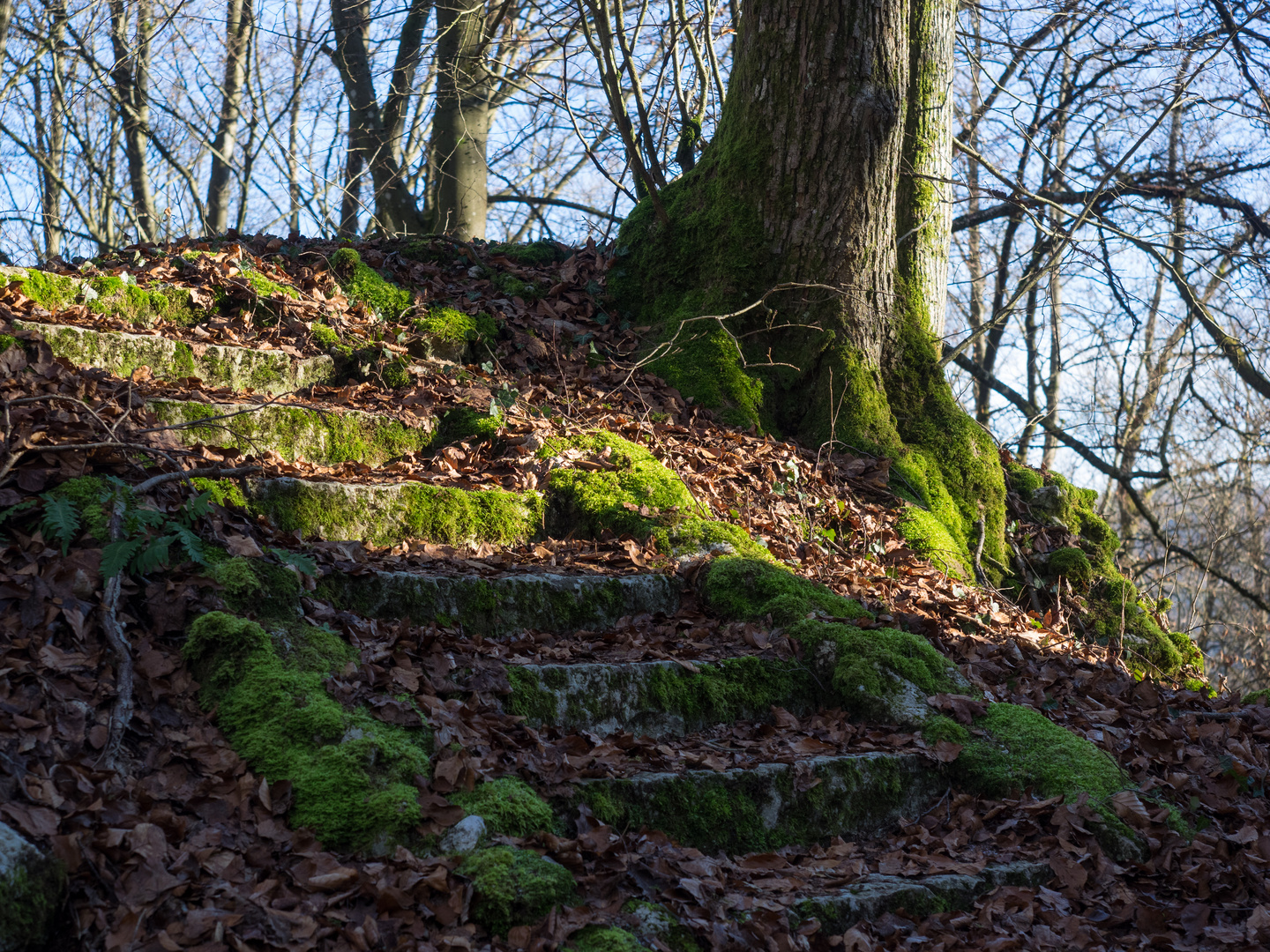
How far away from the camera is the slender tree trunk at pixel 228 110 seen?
13070 millimetres

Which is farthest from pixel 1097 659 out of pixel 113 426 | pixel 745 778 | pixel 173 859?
pixel 113 426

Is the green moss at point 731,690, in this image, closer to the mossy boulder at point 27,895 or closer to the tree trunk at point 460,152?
the mossy boulder at point 27,895

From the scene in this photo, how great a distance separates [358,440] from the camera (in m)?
5.05

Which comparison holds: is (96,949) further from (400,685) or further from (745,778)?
(745,778)

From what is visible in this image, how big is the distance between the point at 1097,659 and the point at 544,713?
3528 millimetres

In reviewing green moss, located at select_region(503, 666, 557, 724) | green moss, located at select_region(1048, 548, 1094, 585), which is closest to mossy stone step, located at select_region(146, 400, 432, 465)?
green moss, located at select_region(503, 666, 557, 724)

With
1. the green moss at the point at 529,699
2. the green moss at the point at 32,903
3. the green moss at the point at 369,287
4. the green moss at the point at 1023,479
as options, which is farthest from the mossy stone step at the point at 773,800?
the green moss at the point at 369,287

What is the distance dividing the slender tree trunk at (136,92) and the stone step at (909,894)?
36.4 feet

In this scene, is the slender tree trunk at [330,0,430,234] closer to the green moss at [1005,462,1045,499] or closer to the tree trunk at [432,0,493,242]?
the tree trunk at [432,0,493,242]

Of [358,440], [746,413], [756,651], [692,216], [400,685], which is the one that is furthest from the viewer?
[692,216]

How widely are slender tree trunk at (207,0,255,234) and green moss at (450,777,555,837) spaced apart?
478 inches

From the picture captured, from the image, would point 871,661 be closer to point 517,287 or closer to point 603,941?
point 603,941

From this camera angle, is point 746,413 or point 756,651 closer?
point 756,651

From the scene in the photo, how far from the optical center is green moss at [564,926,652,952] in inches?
89.4
